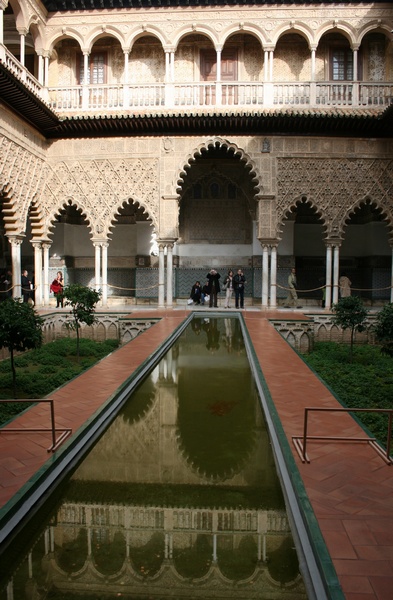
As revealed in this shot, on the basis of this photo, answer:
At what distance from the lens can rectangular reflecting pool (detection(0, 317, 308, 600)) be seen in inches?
100

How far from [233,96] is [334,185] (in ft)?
12.4

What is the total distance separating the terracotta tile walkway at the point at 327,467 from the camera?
8.04 feet

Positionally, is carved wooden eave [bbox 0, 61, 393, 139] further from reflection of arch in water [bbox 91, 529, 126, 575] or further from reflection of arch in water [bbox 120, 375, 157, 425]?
reflection of arch in water [bbox 91, 529, 126, 575]

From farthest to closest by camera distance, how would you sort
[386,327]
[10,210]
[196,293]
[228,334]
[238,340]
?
[196,293]
[10,210]
[228,334]
[238,340]
[386,327]

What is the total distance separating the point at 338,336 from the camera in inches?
492

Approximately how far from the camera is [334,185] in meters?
14.2

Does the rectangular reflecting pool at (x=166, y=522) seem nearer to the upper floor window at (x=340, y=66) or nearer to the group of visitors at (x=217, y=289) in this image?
the group of visitors at (x=217, y=289)

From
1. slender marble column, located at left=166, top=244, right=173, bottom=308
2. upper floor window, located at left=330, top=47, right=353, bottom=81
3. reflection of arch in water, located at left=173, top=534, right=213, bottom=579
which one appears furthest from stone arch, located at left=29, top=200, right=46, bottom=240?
reflection of arch in water, located at left=173, top=534, right=213, bottom=579

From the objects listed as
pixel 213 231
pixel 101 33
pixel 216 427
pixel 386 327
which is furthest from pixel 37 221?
pixel 216 427

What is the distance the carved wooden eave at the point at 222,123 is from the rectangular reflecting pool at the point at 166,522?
409 inches

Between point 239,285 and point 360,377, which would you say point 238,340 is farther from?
point 239,285

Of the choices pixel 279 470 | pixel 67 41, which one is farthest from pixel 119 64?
pixel 279 470

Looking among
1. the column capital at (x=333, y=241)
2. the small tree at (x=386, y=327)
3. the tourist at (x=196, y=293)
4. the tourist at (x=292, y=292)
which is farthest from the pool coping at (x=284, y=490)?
the tourist at (x=196, y=293)

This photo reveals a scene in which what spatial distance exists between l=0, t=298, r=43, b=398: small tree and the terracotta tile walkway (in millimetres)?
1087
